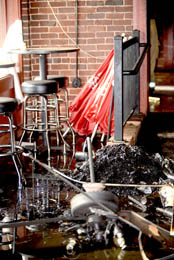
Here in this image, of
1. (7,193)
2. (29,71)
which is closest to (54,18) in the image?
(29,71)

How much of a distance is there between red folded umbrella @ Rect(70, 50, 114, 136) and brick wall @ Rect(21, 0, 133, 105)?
0.78 m

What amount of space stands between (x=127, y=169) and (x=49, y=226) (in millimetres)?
983

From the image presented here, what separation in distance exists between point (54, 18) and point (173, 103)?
263 cm

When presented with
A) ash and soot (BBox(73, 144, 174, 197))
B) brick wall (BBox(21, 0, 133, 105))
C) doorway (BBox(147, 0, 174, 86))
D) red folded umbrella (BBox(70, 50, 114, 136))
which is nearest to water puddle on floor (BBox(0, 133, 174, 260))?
ash and soot (BBox(73, 144, 174, 197))

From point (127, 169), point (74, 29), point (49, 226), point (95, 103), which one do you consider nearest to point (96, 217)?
point (49, 226)

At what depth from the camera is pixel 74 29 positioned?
685cm

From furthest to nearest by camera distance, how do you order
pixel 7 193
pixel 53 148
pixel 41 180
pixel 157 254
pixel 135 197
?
pixel 53 148 → pixel 41 180 → pixel 7 193 → pixel 135 197 → pixel 157 254

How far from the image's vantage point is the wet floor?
292 centimetres

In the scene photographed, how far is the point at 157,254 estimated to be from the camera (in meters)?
2.91

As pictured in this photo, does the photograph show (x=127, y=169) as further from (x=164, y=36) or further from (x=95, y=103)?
(x=164, y=36)

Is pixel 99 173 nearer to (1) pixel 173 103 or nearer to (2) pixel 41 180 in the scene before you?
(2) pixel 41 180

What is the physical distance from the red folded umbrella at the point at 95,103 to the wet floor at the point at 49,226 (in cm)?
65

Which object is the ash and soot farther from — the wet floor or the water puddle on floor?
the wet floor

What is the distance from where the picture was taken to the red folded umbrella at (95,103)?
5.89m
